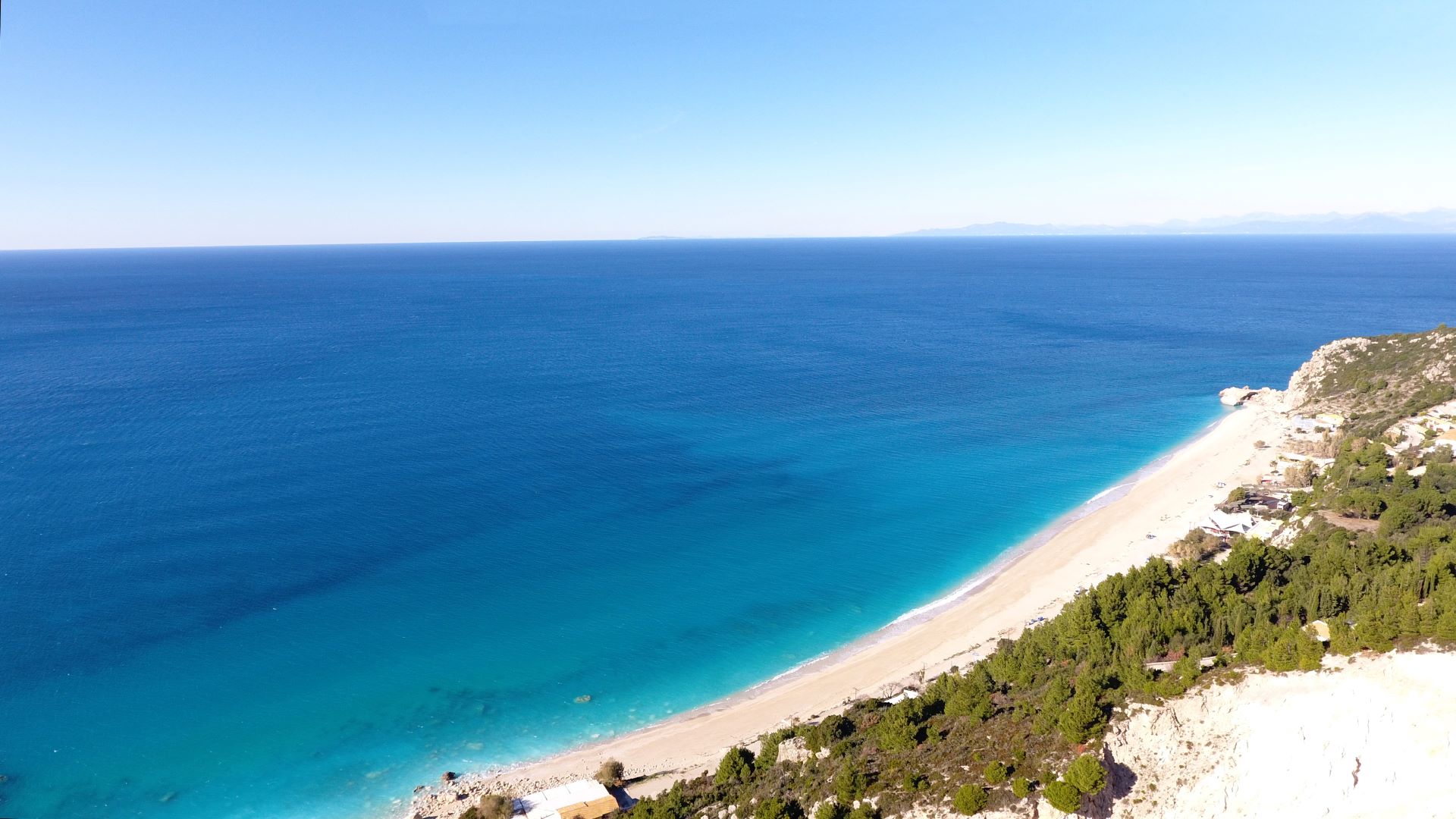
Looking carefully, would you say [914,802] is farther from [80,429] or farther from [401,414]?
[80,429]

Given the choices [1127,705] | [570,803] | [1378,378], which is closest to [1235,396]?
[1378,378]

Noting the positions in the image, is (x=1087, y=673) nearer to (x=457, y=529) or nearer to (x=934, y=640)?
(x=934, y=640)

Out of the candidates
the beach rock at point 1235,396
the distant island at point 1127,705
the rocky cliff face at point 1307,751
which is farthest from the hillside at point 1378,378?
the rocky cliff face at point 1307,751

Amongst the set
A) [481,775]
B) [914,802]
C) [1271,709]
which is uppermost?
[1271,709]

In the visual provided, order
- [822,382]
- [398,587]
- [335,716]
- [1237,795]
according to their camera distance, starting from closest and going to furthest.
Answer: [1237,795]
[335,716]
[398,587]
[822,382]

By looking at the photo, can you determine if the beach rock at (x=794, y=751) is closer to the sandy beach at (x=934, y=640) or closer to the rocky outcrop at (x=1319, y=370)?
the sandy beach at (x=934, y=640)

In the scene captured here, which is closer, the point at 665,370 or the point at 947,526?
the point at 947,526

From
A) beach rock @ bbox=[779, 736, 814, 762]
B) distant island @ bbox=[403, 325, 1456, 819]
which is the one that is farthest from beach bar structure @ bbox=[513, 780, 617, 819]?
beach rock @ bbox=[779, 736, 814, 762]

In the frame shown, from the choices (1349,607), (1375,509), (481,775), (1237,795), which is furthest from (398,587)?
(1375,509)
